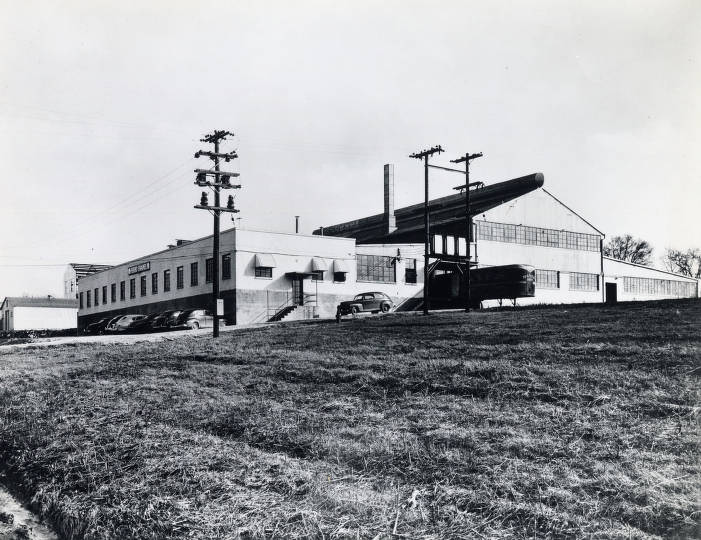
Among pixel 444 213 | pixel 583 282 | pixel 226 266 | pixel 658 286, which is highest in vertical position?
pixel 444 213

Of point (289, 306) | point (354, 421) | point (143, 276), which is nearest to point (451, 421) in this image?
point (354, 421)

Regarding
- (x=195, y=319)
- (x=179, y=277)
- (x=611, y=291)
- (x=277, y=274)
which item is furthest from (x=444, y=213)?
(x=195, y=319)

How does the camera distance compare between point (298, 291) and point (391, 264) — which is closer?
point (298, 291)

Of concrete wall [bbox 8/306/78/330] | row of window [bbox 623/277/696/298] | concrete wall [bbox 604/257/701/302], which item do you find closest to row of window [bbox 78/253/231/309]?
concrete wall [bbox 8/306/78/330]

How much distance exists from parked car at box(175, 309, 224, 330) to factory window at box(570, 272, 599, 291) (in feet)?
97.3

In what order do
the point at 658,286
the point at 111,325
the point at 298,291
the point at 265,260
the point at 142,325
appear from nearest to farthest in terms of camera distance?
the point at 142,325, the point at 111,325, the point at 265,260, the point at 298,291, the point at 658,286

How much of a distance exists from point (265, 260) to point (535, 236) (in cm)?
2178

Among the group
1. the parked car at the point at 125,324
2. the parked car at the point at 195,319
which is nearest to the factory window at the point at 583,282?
the parked car at the point at 195,319

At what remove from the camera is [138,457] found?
7039mm

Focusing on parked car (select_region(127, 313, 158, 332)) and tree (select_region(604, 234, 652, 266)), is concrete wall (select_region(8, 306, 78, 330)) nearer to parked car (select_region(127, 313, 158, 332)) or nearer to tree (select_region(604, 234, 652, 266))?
parked car (select_region(127, 313, 158, 332))

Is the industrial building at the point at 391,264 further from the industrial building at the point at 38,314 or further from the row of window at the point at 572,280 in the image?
the industrial building at the point at 38,314

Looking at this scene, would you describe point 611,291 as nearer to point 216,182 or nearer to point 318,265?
point 318,265

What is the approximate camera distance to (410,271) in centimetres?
4719

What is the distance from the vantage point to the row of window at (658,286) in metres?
56.1
